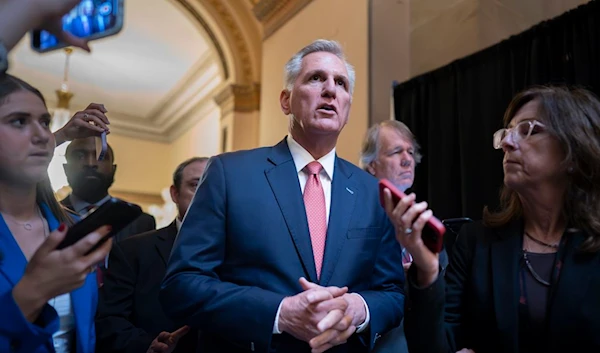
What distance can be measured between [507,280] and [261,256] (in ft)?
2.73

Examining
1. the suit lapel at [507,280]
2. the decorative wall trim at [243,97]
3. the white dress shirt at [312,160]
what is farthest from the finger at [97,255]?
the decorative wall trim at [243,97]

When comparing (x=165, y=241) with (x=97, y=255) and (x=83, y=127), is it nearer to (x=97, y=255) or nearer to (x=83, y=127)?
(x=83, y=127)

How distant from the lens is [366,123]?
4.84 meters

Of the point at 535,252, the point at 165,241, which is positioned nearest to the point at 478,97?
the point at 535,252

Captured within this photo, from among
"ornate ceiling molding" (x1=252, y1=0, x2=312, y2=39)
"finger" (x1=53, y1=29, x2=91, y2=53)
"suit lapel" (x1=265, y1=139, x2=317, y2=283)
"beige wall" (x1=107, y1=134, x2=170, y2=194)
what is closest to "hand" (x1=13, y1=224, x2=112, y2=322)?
"finger" (x1=53, y1=29, x2=91, y2=53)

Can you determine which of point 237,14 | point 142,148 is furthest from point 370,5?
point 142,148

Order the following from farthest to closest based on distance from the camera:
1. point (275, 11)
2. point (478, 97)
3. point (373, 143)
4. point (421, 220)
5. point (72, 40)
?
point (275, 11)
point (478, 97)
point (373, 143)
point (421, 220)
point (72, 40)

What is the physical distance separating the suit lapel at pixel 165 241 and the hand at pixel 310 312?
1.09 metres

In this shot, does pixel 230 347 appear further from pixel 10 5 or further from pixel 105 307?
pixel 10 5

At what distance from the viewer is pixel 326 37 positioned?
5.53m

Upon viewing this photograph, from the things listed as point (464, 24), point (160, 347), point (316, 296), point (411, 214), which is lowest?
point (160, 347)

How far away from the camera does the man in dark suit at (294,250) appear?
145 centimetres

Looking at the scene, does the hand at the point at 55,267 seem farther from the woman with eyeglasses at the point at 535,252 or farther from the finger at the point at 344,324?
the woman with eyeglasses at the point at 535,252

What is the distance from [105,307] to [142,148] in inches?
436
